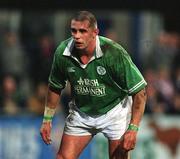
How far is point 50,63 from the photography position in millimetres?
16406

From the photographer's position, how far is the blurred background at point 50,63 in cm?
1538

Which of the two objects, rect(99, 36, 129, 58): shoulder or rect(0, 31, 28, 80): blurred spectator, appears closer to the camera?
rect(99, 36, 129, 58): shoulder

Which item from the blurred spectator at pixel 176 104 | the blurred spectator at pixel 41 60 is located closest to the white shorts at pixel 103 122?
the blurred spectator at pixel 176 104

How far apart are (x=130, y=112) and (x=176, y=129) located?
565 cm

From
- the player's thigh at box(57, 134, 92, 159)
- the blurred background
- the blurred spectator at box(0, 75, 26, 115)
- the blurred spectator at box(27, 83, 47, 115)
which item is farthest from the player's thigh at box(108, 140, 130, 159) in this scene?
the blurred spectator at box(0, 75, 26, 115)

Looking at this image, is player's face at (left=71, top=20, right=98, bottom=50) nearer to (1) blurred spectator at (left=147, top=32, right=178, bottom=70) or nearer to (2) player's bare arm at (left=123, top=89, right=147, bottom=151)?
(2) player's bare arm at (left=123, top=89, right=147, bottom=151)

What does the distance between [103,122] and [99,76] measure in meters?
0.62

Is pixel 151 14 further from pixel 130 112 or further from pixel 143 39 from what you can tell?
pixel 130 112

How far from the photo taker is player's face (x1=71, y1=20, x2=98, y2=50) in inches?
365

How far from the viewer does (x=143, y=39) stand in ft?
64.1

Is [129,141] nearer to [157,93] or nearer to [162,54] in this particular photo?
[157,93]

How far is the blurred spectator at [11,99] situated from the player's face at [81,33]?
20.3 ft

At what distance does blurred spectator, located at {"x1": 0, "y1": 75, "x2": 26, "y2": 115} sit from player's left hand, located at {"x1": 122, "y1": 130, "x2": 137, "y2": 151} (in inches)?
244

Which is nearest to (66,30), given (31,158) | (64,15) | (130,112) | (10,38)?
(64,15)
